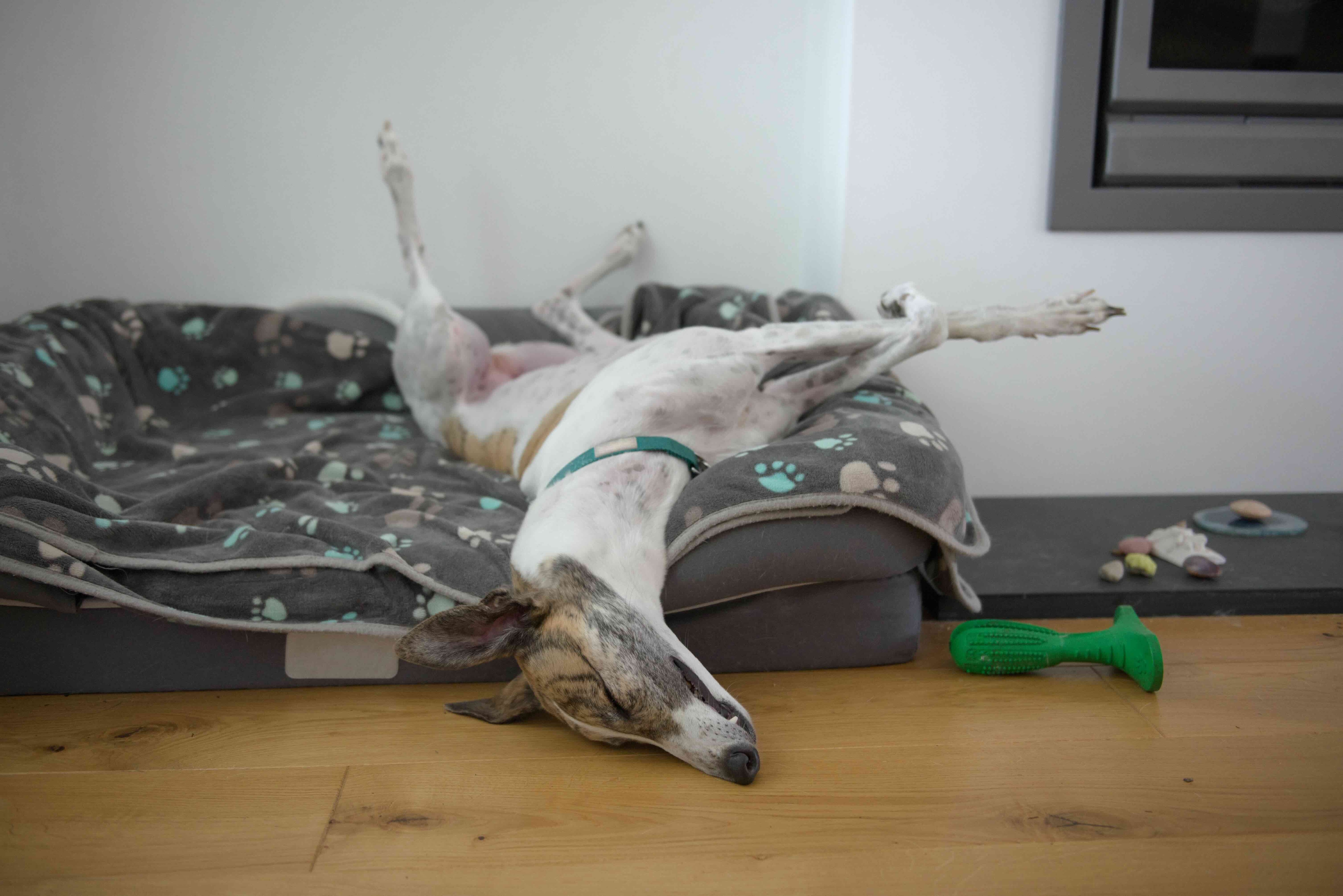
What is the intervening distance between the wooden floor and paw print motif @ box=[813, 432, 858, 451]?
52 centimetres

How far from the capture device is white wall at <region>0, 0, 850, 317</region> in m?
3.39

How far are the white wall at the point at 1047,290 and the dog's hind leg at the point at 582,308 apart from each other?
922 millimetres

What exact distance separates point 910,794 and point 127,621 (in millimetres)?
1658

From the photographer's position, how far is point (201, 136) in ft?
11.4

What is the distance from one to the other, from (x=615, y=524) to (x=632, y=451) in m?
0.23

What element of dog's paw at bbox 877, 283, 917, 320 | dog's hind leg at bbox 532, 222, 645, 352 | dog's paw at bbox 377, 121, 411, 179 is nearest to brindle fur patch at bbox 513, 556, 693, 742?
dog's paw at bbox 877, 283, 917, 320

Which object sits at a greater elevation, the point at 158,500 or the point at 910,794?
the point at 158,500

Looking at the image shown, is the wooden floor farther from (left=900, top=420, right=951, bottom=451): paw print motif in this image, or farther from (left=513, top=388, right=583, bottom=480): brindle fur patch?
(left=513, top=388, right=583, bottom=480): brindle fur patch

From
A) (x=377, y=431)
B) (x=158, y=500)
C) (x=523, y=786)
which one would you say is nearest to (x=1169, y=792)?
(x=523, y=786)

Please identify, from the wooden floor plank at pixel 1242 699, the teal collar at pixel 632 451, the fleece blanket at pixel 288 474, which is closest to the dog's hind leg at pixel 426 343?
the fleece blanket at pixel 288 474

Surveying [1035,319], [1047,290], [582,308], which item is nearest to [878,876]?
[1035,319]

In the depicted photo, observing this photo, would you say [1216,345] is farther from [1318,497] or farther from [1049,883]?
[1049,883]

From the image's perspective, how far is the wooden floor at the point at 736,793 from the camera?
1366 millimetres

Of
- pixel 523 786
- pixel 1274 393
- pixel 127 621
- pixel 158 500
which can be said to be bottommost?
pixel 523 786
